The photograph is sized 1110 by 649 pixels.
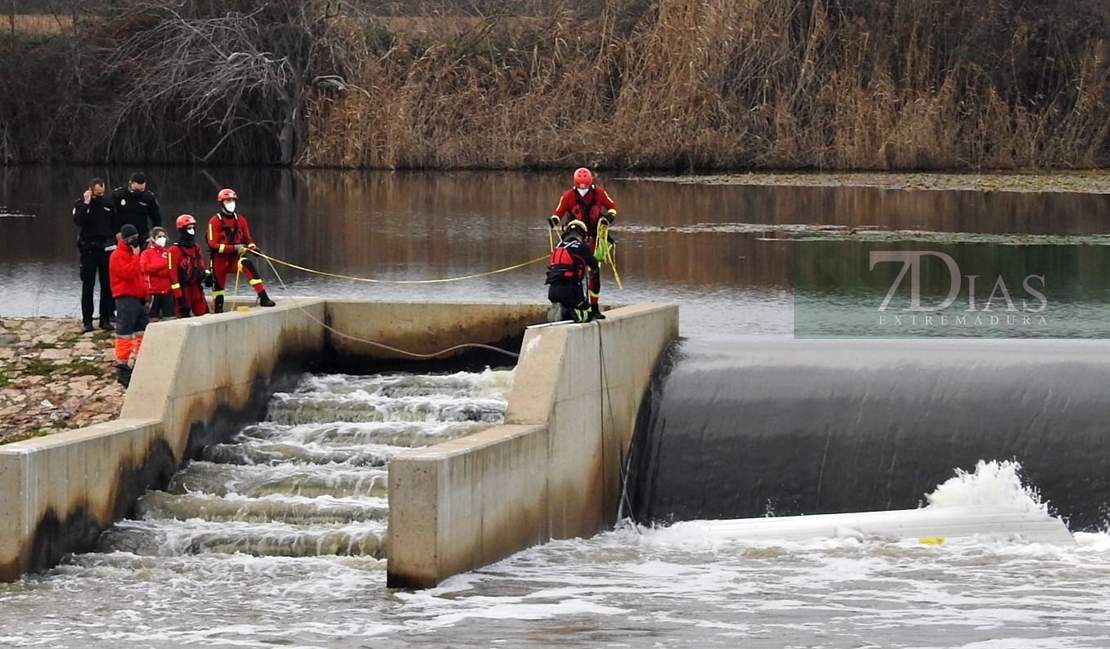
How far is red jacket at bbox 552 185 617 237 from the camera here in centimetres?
1755

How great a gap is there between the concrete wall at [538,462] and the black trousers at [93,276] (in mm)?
5709

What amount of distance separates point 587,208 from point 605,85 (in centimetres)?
3169

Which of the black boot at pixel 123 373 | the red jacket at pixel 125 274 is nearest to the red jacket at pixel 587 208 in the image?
the red jacket at pixel 125 274

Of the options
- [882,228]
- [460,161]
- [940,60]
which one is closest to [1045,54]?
[940,60]

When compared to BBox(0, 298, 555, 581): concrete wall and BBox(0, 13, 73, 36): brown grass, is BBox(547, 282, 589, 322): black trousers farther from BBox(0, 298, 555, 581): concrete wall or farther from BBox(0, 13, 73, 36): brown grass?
BBox(0, 13, 73, 36): brown grass

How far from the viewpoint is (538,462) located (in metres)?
14.5

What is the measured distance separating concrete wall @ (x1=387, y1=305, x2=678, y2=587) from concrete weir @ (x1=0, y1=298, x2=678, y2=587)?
2 cm

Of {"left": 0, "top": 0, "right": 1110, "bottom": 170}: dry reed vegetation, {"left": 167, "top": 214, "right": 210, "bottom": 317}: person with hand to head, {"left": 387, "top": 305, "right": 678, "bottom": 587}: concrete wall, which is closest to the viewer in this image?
{"left": 387, "top": 305, "right": 678, "bottom": 587}: concrete wall

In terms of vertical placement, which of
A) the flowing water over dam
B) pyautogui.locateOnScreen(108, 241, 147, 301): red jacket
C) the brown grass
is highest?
the brown grass

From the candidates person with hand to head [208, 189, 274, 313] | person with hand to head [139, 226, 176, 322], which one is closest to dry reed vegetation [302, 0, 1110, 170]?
person with hand to head [208, 189, 274, 313]

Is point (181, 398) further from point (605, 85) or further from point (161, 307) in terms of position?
point (605, 85)

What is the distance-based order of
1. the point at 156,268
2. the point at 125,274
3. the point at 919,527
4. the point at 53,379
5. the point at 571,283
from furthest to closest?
the point at 53,379, the point at 156,268, the point at 125,274, the point at 571,283, the point at 919,527

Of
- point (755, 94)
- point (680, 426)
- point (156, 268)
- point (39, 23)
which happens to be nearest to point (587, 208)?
point (680, 426)

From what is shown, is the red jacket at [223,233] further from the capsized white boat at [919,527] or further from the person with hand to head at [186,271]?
the capsized white boat at [919,527]
